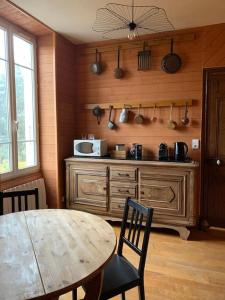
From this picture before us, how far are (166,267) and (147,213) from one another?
1153 millimetres

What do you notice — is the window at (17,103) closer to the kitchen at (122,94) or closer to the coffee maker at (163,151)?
the kitchen at (122,94)

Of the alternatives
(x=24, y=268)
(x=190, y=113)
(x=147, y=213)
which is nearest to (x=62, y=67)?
(x=190, y=113)

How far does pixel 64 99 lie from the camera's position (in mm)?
3699

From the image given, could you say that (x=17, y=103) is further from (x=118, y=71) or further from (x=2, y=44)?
(x=118, y=71)

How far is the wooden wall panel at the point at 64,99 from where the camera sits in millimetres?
3553

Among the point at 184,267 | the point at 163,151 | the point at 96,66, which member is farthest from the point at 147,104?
the point at 184,267

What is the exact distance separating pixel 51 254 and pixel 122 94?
2.83 m

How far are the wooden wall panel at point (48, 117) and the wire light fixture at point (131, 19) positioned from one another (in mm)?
750

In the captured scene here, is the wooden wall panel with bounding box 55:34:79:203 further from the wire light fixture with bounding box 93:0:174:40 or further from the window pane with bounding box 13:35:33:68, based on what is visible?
the wire light fixture with bounding box 93:0:174:40

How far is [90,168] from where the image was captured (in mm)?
3434

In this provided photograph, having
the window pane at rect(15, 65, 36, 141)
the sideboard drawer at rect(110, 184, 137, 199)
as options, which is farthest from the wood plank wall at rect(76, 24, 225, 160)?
the window pane at rect(15, 65, 36, 141)

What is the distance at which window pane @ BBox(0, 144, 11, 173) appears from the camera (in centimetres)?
297

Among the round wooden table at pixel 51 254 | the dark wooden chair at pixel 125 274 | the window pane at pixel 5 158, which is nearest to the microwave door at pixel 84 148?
the window pane at pixel 5 158

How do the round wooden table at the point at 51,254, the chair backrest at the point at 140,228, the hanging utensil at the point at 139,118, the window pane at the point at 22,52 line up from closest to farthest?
the round wooden table at the point at 51,254 < the chair backrest at the point at 140,228 < the window pane at the point at 22,52 < the hanging utensil at the point at 139,118
